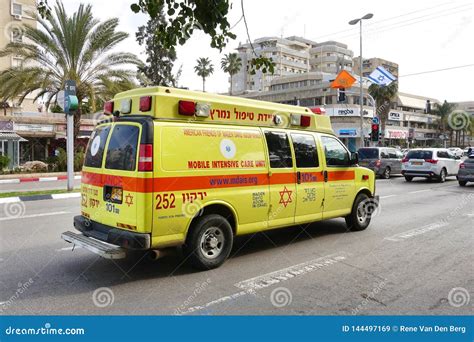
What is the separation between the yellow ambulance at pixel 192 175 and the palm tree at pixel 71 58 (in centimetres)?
1715

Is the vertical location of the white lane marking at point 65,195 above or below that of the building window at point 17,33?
below

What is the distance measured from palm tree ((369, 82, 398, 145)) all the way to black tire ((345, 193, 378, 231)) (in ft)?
175

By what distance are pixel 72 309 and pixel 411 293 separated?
378 cm

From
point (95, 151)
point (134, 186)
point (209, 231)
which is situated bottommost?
point (209, 231)

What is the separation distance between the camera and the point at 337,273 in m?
5.37

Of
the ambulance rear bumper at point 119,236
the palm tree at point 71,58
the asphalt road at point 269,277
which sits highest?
the palm tree at point 71,58

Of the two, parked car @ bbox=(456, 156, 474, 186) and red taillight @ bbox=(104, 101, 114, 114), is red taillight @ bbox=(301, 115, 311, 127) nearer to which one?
red taillight @ bbox=(104, 101, 114, 114)

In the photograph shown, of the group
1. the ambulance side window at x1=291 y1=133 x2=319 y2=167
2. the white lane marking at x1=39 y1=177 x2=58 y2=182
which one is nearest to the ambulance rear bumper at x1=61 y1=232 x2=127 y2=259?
the ambulance side window at x1=291 y1=133 x2=319 y2=167

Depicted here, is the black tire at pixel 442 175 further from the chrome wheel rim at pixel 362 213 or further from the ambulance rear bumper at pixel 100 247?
the ambulance rear bumper at pixel 100 247

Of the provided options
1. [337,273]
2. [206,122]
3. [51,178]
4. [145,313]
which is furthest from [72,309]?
[51,178]

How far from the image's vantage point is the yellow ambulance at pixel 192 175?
4.82 meters

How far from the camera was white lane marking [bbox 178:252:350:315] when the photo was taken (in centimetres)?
436

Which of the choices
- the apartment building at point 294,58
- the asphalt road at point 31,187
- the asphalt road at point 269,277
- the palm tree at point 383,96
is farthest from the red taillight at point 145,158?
the apartment building at point 294,58
